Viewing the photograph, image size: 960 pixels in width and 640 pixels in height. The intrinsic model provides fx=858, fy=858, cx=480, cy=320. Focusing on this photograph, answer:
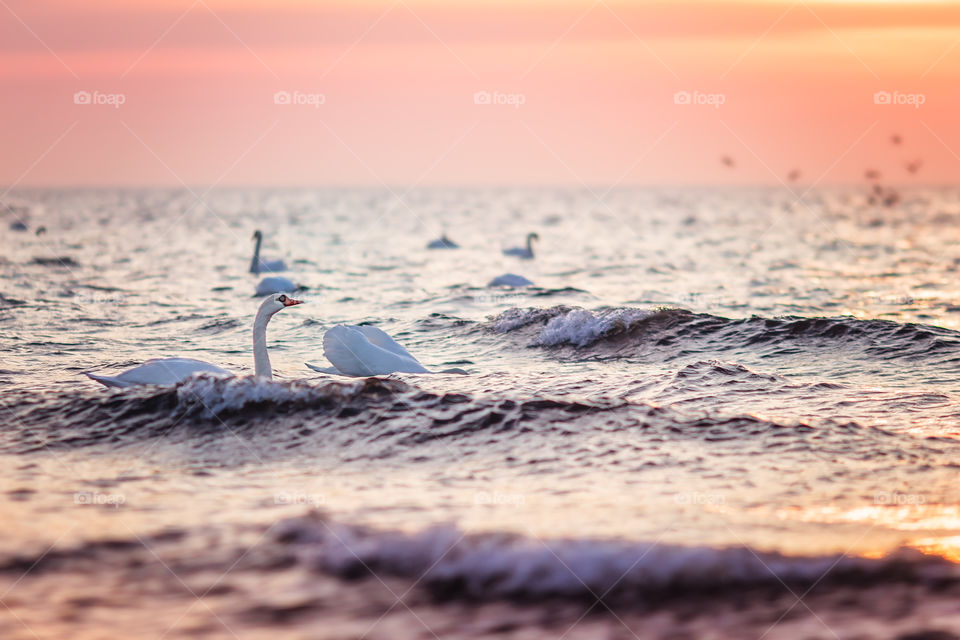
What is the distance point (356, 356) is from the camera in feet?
33.0

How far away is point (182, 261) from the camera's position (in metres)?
29.7

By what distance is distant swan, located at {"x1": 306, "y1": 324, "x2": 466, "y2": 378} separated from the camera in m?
10.0

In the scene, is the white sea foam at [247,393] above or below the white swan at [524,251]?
below

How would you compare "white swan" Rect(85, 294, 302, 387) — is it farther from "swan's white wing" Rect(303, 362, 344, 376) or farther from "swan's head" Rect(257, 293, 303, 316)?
"swan's white wing" Rect(303, 362, 344, 376)

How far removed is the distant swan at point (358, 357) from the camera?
10031 mm

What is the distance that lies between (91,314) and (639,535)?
46.8ft

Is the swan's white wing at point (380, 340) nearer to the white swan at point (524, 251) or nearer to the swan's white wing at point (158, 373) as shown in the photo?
the swan's white wing at point (158, 373)

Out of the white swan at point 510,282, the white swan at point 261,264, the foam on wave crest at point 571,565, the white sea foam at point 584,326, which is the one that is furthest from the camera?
the white swan at point 261,264

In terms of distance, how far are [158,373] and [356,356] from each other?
2205 millimetres

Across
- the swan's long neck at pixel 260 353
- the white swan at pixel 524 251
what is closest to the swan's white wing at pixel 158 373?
the swan's long neck at pixel 260 353

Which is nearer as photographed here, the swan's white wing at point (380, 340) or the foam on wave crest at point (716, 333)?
the swan's white wing at point (380, 340)

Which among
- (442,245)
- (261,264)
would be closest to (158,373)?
(261,264)

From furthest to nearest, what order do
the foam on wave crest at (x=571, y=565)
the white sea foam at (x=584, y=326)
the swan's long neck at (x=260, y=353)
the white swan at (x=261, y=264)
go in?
the white swan at (x=261, y=264) → the white sea foam at (x=584, y=326) → the swan's long neck at (x=260, y=353) → the foam on wave crest at (x=571, y=565)

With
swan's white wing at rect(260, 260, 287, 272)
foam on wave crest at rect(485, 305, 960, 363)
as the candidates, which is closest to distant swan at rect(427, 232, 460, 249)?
swan's white wing at rect(260, 260, 287, 272)
